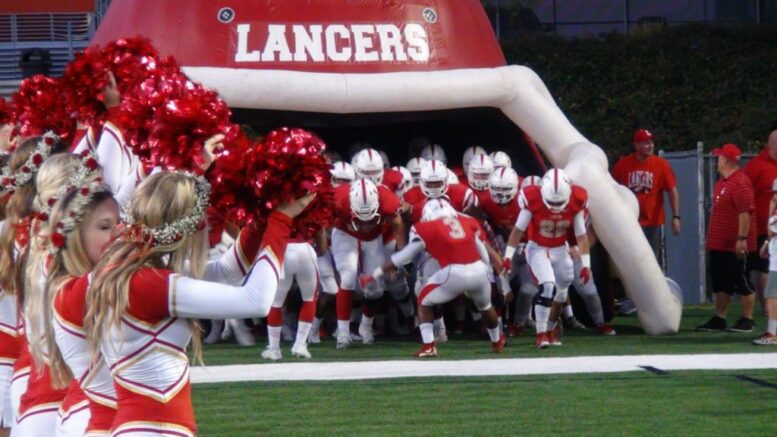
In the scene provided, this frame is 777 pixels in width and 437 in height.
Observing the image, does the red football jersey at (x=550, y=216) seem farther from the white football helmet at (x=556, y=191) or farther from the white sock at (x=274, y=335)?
the white sock at (x=274, y=335)

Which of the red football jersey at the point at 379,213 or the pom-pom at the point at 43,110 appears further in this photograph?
the red football jersey at the point at 379,213

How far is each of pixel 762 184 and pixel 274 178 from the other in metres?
9.71

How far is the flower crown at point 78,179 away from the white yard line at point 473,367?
4613mm

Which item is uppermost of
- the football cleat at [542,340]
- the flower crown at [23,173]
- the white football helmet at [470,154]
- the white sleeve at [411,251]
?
the white football helmet at [470,154]

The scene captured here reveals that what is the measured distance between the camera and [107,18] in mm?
13953

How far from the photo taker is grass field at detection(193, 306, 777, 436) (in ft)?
24.6

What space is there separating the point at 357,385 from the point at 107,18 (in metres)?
6.22

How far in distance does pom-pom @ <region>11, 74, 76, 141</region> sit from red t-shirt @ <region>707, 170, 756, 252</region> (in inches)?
293

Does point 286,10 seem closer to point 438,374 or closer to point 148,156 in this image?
point 438,374

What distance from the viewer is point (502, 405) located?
821cm

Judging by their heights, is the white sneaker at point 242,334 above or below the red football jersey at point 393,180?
below

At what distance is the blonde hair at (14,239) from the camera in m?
5.17

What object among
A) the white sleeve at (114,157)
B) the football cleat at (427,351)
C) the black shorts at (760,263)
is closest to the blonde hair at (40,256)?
the white sleeve at (114,157)

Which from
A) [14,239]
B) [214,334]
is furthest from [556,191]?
[14,239]
